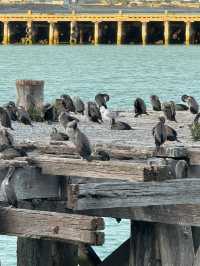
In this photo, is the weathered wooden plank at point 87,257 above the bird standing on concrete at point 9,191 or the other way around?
the other way around

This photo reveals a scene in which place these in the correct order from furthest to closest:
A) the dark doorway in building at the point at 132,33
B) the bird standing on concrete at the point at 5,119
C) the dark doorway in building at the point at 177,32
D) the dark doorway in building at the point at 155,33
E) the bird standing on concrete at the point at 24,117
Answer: the dark doorway in building at the point at 132,33 < the dark doorway in building at the point at 155,33 < the dark doorway in building at the point at 177,32 < the bird standing on concrete at the point at 24,117 < the bird standing on concrete at the point at 5,119

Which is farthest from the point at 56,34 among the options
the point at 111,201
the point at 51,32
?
the point at 111,201

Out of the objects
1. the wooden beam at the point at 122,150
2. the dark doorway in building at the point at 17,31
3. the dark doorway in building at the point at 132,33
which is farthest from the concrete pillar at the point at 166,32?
the wooden beam at the point at 122,150

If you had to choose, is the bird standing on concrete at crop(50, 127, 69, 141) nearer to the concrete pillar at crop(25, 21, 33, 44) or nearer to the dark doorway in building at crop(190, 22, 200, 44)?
the dark doorway in building at crop(190, 22, 200, 44)

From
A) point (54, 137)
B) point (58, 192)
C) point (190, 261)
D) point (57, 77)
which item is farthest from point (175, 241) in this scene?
point (57, 77)

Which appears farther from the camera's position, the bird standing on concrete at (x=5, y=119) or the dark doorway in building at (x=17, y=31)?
the dark doorway in building at (x=17, y=31)

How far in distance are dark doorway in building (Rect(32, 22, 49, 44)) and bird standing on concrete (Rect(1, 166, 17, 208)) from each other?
105342 mm

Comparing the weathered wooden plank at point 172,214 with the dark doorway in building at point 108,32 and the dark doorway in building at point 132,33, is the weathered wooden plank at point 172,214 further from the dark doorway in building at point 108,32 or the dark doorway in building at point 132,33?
the dark doorway in building at point 108,32

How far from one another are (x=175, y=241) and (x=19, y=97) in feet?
32.9

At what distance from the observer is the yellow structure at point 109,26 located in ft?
370

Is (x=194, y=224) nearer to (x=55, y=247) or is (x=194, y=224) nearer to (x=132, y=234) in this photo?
(x=132, y=234)

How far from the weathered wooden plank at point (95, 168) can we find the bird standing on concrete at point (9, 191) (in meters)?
0.27

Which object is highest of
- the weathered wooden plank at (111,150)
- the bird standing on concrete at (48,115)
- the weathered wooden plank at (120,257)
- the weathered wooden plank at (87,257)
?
the weathered wooden plank at (111,150)

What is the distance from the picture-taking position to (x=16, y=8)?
4970 inches
